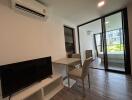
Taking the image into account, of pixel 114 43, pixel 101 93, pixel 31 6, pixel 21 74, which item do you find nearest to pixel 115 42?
pixel 114 43

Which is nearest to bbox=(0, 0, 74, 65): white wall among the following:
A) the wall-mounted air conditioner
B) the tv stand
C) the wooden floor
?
the wall-mounted air conditioner

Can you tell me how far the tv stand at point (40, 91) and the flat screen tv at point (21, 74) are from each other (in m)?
0.08

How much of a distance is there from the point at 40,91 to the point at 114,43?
3.37 meters

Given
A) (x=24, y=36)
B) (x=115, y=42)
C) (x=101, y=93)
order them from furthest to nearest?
(x=115, y=42), (x=101, y=93), (x=24, y=36)

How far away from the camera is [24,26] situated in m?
2.03

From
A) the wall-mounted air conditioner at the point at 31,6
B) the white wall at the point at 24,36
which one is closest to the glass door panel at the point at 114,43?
the white wall at the point at 24,36

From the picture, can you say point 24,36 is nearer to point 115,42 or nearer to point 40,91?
point 40,91

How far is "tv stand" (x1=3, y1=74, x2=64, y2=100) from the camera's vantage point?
5.24 feet

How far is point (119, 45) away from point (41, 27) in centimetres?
302

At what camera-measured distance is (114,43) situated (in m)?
Answer: 3.82

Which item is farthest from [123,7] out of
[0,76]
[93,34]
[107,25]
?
[93,34]

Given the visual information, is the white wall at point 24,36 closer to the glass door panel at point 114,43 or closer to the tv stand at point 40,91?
the tv stand at point 40,91

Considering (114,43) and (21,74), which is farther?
(114,43)

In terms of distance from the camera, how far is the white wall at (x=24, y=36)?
1671 mm
